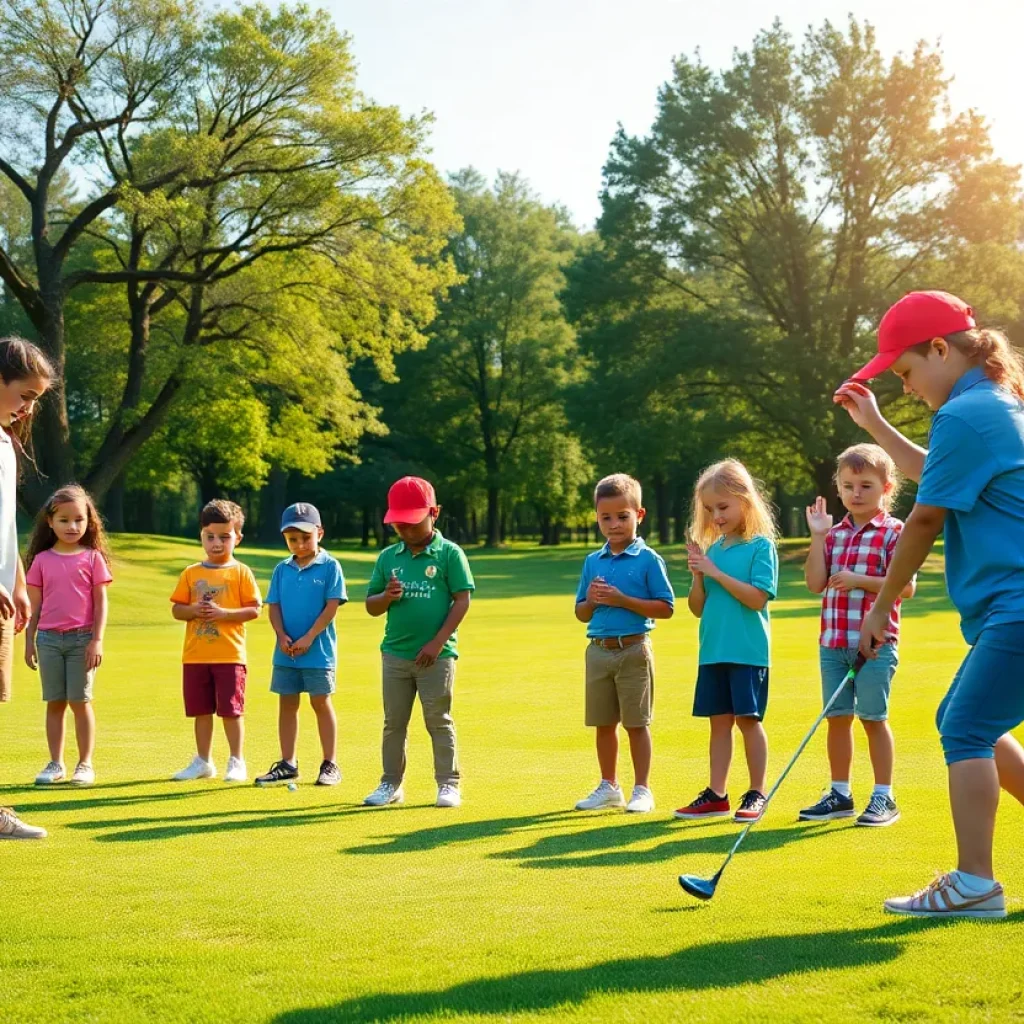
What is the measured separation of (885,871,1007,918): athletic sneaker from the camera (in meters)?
4.53

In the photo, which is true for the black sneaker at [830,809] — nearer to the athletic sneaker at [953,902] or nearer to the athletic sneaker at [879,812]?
the athletic sneaker at [879,812]

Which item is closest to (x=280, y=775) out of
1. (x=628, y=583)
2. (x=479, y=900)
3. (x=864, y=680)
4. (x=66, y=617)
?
(x=66, y=617)

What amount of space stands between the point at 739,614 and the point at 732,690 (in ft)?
1.39

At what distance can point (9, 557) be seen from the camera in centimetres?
639

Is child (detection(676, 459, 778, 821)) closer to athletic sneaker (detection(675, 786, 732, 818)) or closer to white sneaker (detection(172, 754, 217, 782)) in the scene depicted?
athletic sneaker (detection(675, 786, 732, 818))

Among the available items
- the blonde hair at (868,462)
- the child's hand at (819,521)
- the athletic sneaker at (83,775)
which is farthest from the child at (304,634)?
the blonde hair at (868,462)

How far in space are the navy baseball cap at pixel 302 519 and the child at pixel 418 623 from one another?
0.92 metres

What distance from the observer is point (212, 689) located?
8.98 m

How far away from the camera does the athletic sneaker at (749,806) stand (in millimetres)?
6859

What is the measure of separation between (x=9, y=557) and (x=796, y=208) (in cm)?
4144

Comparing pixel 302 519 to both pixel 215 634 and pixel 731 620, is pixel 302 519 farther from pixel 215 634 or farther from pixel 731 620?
pixel 731 620

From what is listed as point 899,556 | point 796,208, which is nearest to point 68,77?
point 796,208

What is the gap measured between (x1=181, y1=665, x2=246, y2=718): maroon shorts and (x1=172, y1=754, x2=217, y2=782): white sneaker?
1.12 ft

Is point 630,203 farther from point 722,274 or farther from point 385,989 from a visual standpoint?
point 385,989
